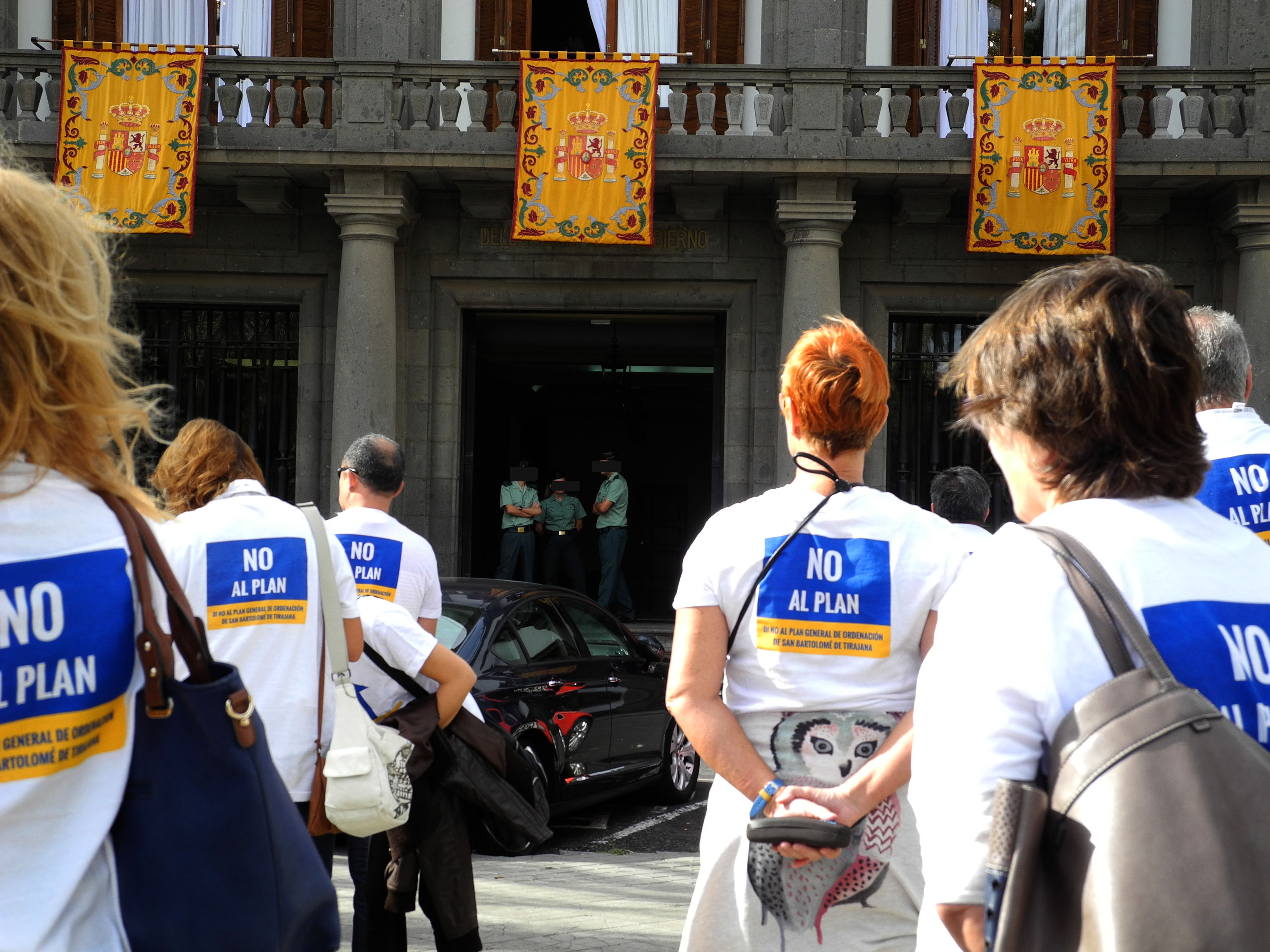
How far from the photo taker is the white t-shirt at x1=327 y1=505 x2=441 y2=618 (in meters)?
4.74

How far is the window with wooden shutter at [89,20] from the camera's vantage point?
49.5 ft

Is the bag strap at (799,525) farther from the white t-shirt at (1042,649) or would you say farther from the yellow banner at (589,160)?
the yellow banner at (589,160)

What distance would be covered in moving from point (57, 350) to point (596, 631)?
7.37 metres

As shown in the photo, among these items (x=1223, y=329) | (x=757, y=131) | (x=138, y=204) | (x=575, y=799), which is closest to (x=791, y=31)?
(x=757, y=131)

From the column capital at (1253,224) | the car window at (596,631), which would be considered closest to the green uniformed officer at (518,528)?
the car window at (596,631)

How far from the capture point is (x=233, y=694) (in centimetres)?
150

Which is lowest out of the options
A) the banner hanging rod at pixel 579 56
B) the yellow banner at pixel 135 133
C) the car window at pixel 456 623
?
the car window at pixel 456 623

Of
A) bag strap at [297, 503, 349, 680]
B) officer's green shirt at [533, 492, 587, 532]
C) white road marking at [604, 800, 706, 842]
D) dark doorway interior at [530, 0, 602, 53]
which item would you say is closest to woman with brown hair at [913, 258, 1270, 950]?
bag strap at [297, 503, 349, 680]

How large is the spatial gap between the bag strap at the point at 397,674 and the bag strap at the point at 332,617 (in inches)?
18.3

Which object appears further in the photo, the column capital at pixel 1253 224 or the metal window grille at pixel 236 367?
the metal window grille at pixel 236 367

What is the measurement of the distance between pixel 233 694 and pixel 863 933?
153 cm

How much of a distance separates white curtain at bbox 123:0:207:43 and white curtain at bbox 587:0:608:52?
14.9 feet

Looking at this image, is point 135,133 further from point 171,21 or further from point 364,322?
point 364,322

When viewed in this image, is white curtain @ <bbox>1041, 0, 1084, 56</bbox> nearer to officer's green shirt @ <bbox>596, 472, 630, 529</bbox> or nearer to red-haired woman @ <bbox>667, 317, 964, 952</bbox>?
officer's green shirt @ <bbox>596, 472, 630, 529</bbox>
